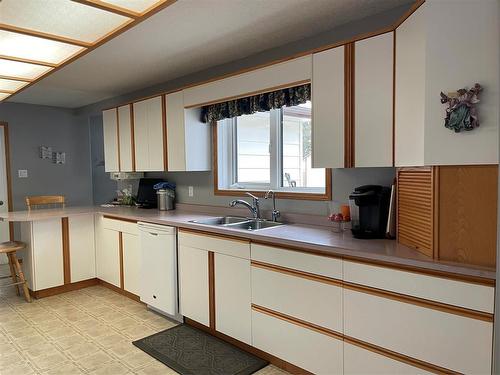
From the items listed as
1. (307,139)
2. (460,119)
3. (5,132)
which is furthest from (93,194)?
(460,119)

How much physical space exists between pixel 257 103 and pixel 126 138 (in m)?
1.87

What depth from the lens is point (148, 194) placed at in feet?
13.7

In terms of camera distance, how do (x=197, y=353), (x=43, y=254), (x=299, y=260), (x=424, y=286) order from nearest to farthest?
(x=424, y=286) → (x=299, y=260) → (x=197, y=353) → (x=43, y=254)

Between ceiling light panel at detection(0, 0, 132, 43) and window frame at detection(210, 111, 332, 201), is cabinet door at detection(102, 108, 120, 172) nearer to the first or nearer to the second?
window frame at detection(210, 111, 332, 201)

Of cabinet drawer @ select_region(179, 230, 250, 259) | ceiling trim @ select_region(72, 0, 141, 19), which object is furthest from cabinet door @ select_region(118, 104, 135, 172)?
ceiling trim @ select_region(72, 0, 141, 19)

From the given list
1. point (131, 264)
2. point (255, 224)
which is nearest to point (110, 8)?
point (255, 224)

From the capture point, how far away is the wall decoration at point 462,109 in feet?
4.81

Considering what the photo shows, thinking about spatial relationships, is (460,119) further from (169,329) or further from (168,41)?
(169,329)

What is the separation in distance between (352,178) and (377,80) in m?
0.74

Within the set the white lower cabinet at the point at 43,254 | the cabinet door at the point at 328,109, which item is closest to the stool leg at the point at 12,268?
the white lower cabinet at the point at 43,254

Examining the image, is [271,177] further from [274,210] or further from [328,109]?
[328,109]

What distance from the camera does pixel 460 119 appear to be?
1.50m

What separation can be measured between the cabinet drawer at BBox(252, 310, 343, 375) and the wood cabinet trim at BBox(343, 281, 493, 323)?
345 millimetres

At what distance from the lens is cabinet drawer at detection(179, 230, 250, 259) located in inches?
95.6
